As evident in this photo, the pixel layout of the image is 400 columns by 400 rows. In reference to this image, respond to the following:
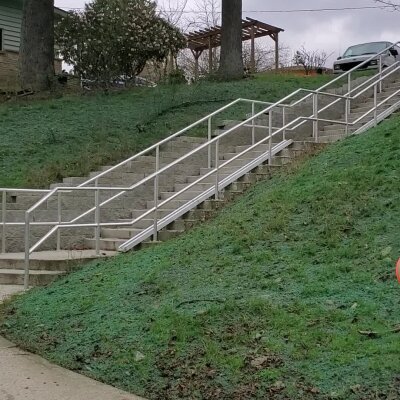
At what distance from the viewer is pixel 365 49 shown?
21953 mm

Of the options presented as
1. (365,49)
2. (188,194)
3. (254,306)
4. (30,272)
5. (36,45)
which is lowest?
(30,272)

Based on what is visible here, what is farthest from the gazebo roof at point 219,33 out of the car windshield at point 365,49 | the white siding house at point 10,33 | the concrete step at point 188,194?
the concrete step at point 188,194

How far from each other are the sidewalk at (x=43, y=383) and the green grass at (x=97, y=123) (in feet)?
21.8

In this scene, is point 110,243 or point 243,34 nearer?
point 110,243

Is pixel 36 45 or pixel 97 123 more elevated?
pixel 36 45

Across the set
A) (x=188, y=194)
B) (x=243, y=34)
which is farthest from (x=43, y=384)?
(x=243, y=34)

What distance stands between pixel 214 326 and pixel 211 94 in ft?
39.8

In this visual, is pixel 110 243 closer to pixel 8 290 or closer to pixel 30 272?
pixel 30 272

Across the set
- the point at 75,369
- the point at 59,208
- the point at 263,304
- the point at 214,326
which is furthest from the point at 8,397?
the point at 59,208

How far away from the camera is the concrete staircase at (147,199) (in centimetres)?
972

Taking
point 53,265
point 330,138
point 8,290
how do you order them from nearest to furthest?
point 8,290 < point 53,265 < point 330,138

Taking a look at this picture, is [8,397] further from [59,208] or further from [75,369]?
[59,208]

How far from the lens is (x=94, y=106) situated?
16.2 meters

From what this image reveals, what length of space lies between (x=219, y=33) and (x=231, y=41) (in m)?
10.5
